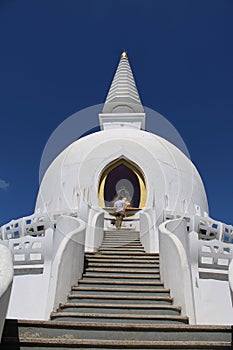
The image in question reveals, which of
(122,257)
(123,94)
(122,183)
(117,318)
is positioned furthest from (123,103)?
(117,318)

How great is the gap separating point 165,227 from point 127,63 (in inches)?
960

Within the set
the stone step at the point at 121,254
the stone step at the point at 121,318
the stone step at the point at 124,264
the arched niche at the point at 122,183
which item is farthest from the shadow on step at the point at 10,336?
the arched niche at the point at 122,183

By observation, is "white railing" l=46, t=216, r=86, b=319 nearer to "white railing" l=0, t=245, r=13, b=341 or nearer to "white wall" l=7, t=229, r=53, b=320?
"white wall" l=7, t=229, r=53, b=320

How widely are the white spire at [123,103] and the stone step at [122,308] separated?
16.1m

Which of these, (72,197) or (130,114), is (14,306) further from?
(130,114)

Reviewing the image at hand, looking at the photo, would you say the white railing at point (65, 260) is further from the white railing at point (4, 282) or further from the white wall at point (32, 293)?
the white railing at point (4, 282)

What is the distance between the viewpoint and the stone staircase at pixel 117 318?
11.4 ft

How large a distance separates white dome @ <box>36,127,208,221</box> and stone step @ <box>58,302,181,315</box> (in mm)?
8129

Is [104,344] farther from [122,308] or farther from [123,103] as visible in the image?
[123,103]

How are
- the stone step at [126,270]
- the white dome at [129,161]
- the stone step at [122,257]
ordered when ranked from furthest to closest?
the white dome at [129,161] → the stone step at [122,257] → the stone step at [126,270]

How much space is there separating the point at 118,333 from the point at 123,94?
21.8m

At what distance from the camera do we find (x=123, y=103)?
23266 millimetres

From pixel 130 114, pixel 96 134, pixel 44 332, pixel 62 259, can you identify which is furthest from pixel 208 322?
pixel 130 114

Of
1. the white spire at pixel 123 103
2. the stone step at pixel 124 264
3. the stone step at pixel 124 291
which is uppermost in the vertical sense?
the white spire at pixel 123 103
